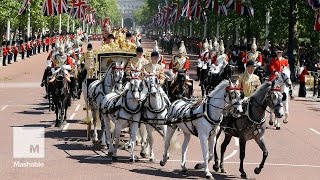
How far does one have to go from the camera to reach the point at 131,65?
56.4 ft

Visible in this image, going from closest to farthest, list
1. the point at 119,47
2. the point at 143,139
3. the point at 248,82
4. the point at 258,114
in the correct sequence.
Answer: the point at 258,114 → the point at 248,82 → the point at 143,139 → the point at 119,47

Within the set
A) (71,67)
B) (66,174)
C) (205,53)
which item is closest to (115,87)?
(66,174)

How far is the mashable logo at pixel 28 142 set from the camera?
56.2 ft

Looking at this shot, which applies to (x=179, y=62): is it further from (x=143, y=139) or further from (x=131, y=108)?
(x=131, y=108)

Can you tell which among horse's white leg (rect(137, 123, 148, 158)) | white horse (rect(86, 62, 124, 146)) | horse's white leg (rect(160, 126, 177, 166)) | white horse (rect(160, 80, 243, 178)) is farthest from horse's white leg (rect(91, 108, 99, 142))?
white horse (rect(160, 80, 243, 178))

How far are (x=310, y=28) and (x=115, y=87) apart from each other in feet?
110

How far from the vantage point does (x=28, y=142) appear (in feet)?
62.1

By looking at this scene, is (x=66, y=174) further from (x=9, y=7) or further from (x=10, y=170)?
(x=9, y=7)

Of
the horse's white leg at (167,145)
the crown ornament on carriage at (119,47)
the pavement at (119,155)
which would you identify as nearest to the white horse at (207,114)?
the horse's white leg at (167,145)

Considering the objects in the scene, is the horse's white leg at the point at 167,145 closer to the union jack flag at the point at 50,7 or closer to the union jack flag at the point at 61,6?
the union jack flag at the point at 50,7

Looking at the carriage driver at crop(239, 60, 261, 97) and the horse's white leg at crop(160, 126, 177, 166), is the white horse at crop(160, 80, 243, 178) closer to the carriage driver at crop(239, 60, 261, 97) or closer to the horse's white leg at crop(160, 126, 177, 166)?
the horse's white leg at crop(160, 126, 177, 166)

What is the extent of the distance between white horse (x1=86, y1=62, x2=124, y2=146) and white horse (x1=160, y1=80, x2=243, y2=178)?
2770 millimetres

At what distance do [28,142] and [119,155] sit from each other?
9.84 ft

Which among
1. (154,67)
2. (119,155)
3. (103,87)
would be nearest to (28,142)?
(103,87)
